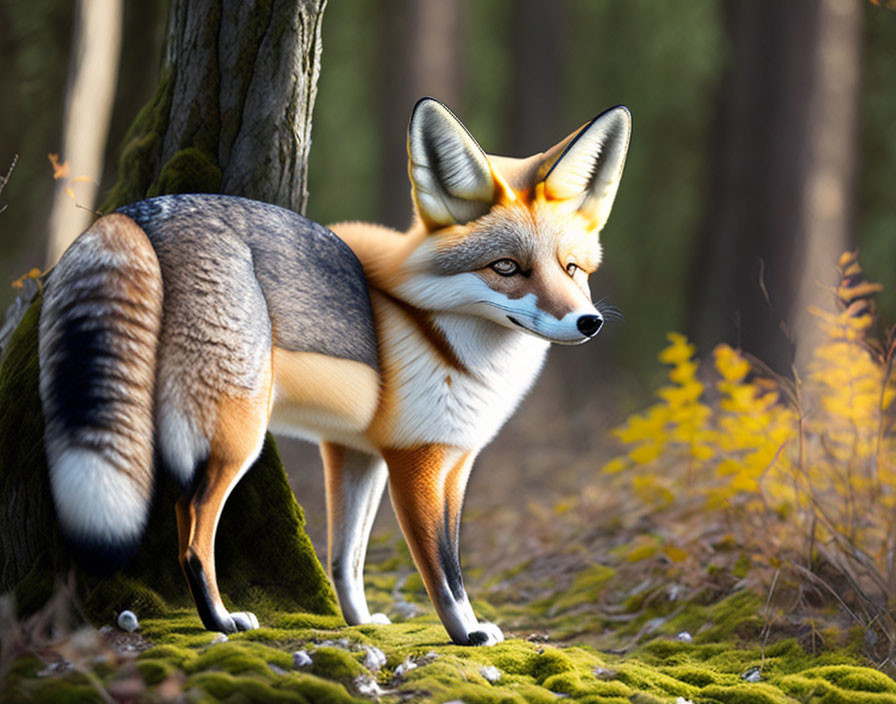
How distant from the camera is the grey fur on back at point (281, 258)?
3631mm

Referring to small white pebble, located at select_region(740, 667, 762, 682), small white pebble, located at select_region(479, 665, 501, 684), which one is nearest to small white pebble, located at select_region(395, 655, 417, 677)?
small white pebble, located at select_region(479, 665, 501, 684)

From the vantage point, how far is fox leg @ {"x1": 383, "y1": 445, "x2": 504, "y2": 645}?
3891mm

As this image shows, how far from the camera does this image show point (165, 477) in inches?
165

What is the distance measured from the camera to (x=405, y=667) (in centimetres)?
346

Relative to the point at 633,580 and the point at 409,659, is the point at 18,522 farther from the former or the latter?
the point at 633,580

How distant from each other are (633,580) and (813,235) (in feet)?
20.3

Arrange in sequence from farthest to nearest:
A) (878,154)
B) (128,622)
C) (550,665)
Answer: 1. (878,154)
2. (550,665)
3. (128,622)

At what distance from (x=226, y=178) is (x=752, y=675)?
3.56 metres

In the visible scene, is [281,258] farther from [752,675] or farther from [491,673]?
[752,675]

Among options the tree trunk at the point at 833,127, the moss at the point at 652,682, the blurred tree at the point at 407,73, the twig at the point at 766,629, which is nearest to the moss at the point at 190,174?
the moss at the point at 652,682

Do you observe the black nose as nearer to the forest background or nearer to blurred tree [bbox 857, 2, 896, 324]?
the forest background

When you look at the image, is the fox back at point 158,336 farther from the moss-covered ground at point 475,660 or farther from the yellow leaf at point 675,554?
the yellow leaf at point 675,554

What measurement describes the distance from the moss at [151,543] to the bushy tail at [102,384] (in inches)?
23.4

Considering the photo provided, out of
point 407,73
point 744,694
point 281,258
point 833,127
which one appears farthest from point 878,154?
point 281,258
